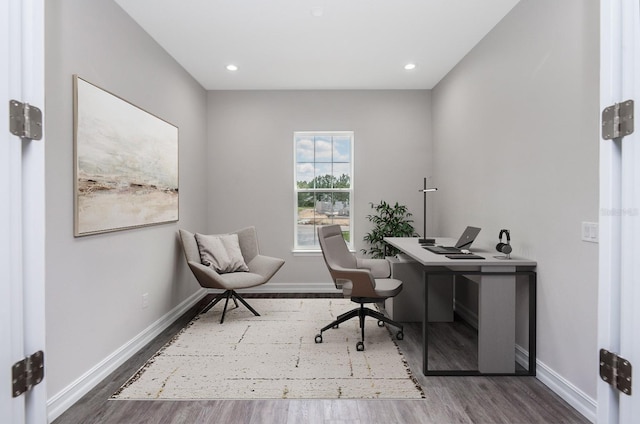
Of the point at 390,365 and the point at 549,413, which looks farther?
the point at 390,365

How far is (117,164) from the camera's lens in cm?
260

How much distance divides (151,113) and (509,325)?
3.42 metres

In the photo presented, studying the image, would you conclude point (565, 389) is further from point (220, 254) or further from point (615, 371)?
point (220, 254)

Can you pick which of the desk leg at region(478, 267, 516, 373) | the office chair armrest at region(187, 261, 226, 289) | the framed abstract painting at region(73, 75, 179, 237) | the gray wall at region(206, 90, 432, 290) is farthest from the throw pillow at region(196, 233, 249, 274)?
the desk leg at region(478, 267, 516, 373)

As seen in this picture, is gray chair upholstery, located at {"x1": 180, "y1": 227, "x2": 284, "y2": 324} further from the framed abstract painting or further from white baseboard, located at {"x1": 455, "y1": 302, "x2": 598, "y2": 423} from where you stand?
white baseboard, located at {"x1": 455, "y1": 302, "x2": 598, "y2": 423}

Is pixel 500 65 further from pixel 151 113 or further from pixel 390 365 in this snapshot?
pixel 151 113

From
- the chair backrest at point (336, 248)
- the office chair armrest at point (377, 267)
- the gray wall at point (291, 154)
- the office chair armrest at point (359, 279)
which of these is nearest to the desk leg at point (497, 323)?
the office chair armrest at point (359, 279)

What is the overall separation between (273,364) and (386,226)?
8.21ft

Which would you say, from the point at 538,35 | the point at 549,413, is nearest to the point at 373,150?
the point at 538,35

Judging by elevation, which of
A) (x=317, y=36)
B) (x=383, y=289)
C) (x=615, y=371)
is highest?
(x=317, y=36)

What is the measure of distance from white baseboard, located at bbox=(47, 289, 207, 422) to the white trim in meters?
3.04

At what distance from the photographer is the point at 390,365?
8.48 feet

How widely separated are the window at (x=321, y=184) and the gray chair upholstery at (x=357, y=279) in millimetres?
1262

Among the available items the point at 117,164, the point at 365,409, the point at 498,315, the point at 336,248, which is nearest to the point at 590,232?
the point at 498,315
